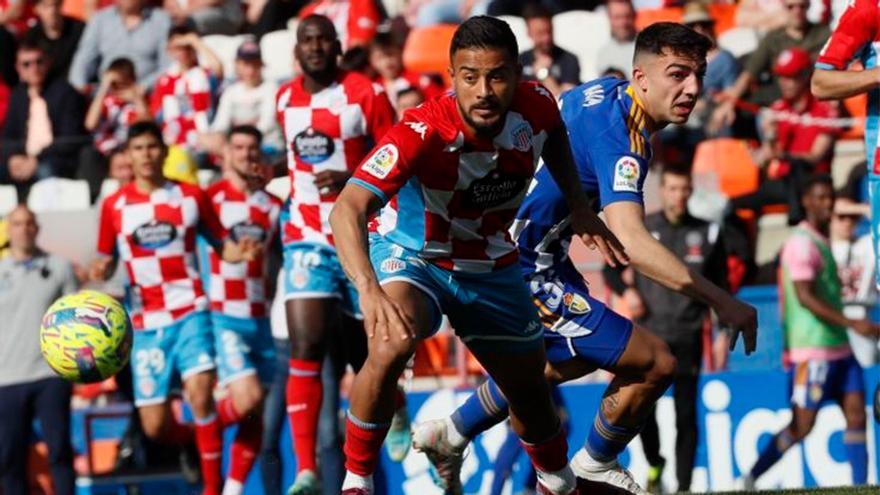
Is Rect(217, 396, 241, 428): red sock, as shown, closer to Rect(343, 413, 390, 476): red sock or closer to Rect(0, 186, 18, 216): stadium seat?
Rect(0, 186, 18, 216): stadium seat

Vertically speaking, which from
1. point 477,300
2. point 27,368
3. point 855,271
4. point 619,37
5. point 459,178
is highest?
point 459,178

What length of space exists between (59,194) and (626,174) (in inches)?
353

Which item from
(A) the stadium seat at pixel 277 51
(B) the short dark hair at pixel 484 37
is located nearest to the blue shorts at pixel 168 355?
(B) the short dark hair at pixel 484 37

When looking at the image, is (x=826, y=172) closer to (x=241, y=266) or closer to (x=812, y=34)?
(x=812, y=34)

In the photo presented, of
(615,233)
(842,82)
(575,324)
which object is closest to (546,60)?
(842,82)

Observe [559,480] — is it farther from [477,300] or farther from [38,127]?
[38,127]

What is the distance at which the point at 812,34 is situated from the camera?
47.6ft

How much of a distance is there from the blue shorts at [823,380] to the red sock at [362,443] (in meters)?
6.01

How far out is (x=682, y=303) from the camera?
12547 millimetres

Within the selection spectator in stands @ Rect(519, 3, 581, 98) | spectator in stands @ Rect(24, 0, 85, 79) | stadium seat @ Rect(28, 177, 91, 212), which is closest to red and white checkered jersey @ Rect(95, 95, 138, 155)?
stadium seat @ Rect(28, 177, 91, 212)

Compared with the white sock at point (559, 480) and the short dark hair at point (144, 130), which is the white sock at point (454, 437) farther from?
the short dark hair at point (144, 130)

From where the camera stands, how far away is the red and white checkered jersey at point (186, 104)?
1594 centimetres

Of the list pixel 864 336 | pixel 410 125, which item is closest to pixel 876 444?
pixel 864 336

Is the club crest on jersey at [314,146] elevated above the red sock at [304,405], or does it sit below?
above
